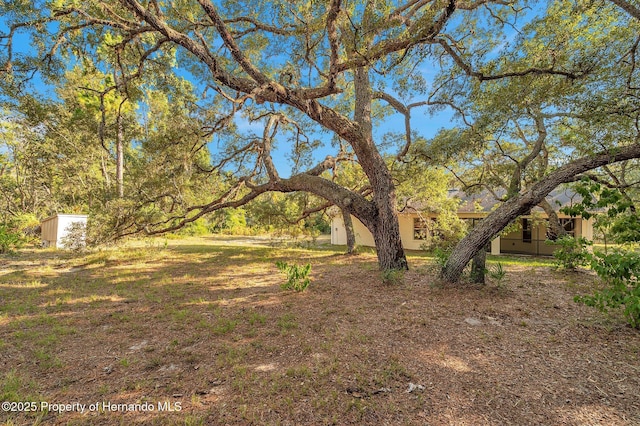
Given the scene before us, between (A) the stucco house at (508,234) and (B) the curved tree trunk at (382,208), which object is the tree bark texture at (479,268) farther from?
(A) the stucco house at (508,234)

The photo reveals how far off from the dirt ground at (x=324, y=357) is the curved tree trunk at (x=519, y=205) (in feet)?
1.74

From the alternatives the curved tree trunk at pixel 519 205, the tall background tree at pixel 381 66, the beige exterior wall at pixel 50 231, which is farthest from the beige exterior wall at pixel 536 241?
the beige exterior wall at pixel 50 231

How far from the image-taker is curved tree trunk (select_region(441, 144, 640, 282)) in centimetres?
420

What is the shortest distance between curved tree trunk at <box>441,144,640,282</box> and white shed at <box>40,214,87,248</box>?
1404 cm

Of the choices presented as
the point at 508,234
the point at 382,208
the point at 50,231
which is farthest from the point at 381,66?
the point at 50,231

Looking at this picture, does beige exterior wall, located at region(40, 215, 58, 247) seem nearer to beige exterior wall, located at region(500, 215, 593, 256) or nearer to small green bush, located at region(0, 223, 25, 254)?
small green bush, located at region(0, 223, 25, 254)

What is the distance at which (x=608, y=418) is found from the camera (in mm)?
1993

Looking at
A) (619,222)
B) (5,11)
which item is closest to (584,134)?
(619,222)

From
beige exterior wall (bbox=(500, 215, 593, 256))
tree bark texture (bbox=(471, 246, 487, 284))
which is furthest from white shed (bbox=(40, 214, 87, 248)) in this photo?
beige exterior wall (bbox=(500, 215, 593, 256))

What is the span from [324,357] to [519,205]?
4.14 m

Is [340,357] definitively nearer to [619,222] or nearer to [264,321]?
[264,321]

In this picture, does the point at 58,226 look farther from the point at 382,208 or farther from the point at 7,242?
the point at 382,208

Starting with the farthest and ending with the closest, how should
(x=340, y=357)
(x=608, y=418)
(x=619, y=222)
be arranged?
(x=619, y=222), (x=340, y=357), (x=608, y=418)

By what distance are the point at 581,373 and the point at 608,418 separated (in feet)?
2.10
